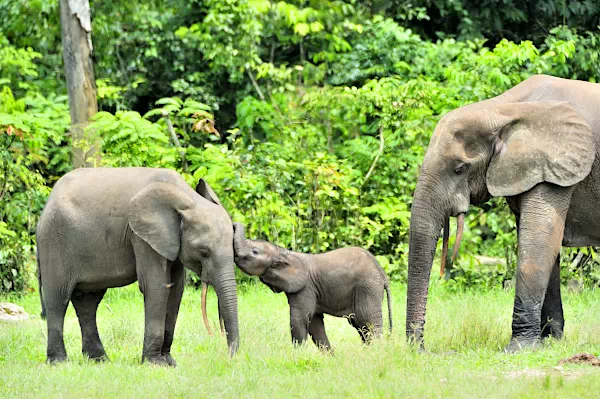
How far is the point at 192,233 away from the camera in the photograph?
10031 millimetres

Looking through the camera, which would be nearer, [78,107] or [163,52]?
[78,107]

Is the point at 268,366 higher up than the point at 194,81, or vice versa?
the point at 194,81

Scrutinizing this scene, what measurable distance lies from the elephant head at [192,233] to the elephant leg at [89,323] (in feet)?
4.12

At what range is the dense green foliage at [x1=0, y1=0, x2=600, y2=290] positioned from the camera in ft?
52.0

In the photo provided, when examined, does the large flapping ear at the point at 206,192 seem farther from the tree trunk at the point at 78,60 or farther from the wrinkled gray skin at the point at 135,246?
the tree trunk at the point at 78,60

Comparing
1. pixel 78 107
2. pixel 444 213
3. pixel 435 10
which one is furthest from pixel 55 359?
pixel 435 10

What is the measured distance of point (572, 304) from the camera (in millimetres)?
13766

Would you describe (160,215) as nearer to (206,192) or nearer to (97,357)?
(206,192)

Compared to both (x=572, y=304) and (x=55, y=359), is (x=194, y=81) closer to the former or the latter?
(x=572, y=304)

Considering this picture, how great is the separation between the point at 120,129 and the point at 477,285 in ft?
17.6

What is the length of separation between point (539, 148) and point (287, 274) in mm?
2668

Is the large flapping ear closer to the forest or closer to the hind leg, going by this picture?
the forest

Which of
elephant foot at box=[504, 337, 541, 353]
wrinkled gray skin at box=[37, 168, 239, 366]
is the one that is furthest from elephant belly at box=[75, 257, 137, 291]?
elephant foot at box=[504, 337, 541, 353]

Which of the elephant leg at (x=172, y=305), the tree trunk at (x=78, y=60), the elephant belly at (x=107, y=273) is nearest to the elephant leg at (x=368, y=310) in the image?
the elephant leg at (x=172, y=305)
